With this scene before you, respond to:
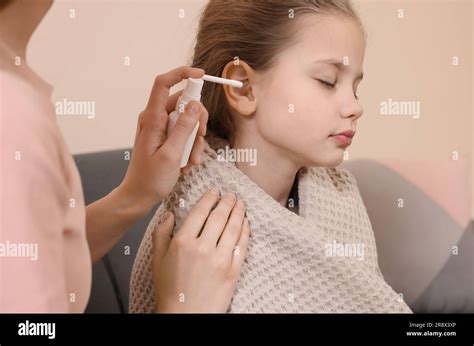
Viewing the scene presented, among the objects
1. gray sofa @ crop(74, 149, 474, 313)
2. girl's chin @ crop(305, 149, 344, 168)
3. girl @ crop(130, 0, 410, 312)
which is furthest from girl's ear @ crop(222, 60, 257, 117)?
gray sofa @ crop(74, 149, 474, 313)

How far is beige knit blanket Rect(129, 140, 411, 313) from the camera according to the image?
844mm

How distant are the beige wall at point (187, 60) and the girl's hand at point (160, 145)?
0.09 meters

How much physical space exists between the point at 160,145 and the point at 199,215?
0.37 feet

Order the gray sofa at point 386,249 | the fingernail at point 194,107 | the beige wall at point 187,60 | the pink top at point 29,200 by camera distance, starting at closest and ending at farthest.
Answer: the pink top at point 29,200 < the fingernail at point 194,107 < the beige wall at point 187,60 < the gray sofa at point 386,249

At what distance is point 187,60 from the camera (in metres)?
0.94

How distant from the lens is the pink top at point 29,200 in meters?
0.60

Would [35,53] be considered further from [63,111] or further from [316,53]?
[316,53]

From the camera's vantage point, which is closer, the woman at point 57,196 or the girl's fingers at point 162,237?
the woman at point 57,196

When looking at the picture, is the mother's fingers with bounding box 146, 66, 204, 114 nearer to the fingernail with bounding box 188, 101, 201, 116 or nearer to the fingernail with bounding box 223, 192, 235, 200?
the fingernail with bounding box 188, 101, 201, 116

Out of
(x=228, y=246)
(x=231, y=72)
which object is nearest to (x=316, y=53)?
(x=231, y=72)

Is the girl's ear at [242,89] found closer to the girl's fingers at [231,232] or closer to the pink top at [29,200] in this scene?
the girl's fingers at [231,232]

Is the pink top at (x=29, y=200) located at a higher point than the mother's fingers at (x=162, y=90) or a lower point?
lower

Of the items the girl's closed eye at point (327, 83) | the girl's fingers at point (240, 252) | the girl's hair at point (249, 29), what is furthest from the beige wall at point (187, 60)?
the girl's fingers at point (240, 252)

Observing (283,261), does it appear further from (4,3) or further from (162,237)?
(4,3)
